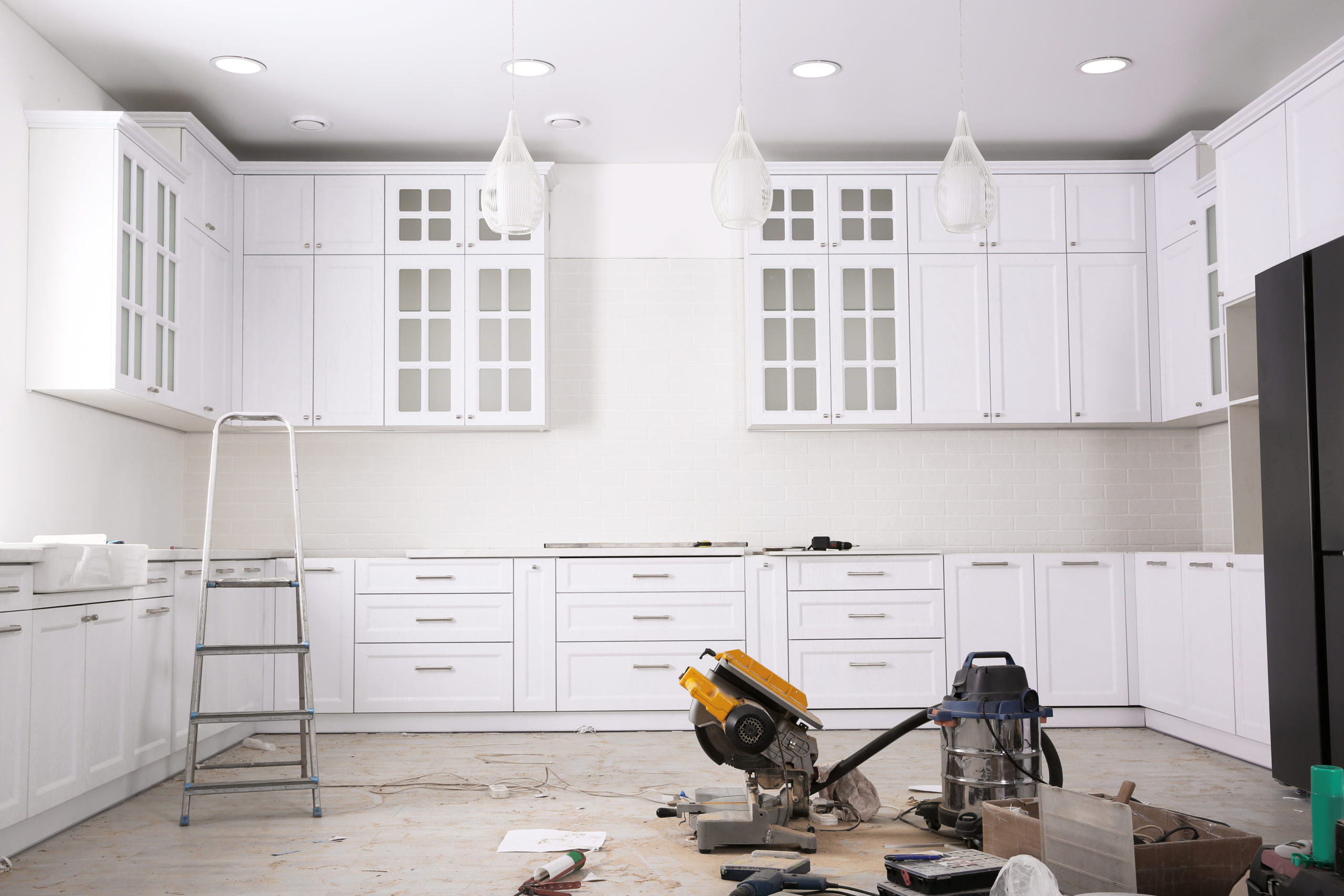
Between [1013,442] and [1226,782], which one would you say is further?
[1013,442]

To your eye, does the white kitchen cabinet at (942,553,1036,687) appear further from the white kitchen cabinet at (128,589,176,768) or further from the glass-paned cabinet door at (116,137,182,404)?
the glass-paned cabinet door at (116,137,182,404)

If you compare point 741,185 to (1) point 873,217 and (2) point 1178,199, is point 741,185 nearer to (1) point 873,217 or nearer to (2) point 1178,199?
(1) point 873,217

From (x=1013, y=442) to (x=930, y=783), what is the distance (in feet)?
8.20

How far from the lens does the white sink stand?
314 cm

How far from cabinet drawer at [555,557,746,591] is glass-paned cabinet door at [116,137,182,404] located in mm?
2061

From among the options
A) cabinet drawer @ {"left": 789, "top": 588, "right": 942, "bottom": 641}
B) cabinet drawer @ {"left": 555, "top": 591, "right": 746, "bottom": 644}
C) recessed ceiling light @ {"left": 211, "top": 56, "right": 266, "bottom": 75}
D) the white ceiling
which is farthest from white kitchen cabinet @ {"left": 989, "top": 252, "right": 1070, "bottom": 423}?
recessed ceiling light @ {"left": 211, "top": 56, "right": 266, "bottom": 75}

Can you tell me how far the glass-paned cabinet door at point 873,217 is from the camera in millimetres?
5539

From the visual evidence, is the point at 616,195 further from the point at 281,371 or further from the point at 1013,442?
the point at 1013,442

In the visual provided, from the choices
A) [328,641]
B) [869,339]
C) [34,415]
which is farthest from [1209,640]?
[34,415]

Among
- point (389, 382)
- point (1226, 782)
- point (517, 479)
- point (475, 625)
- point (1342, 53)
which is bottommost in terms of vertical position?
point (1226, 782)

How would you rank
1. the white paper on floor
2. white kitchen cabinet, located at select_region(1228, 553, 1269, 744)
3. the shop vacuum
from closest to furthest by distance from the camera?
the shop vacuum → the white paper on floor → white kitchen cabinet, located at select_region(1228, 553, 1269, 744)

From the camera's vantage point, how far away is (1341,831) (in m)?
1.59

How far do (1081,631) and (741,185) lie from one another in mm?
3444

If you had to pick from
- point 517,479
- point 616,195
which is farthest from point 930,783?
point 616,195
